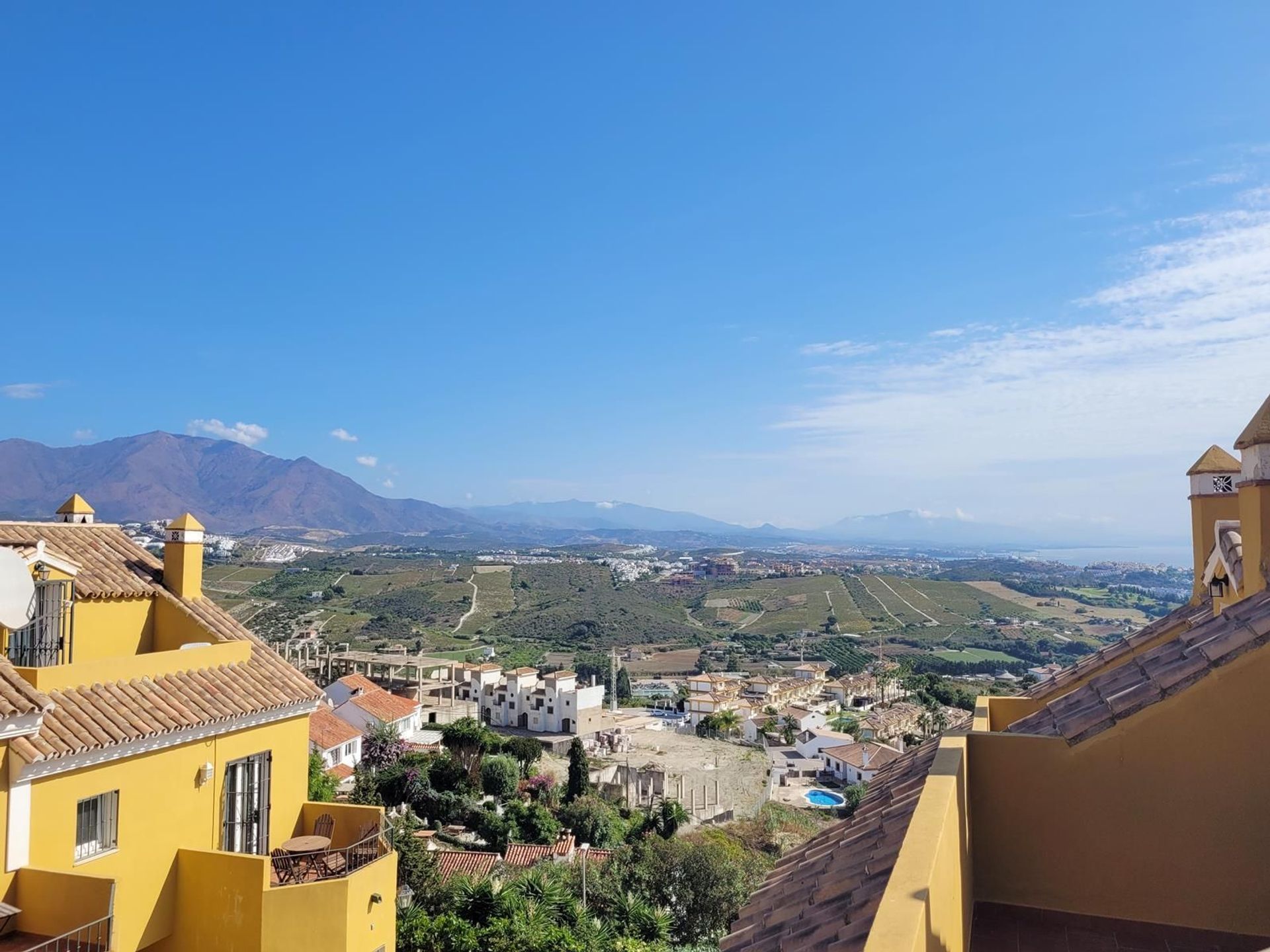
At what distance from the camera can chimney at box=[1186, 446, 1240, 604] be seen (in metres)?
7.84

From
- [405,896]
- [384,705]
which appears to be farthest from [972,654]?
[405,896]

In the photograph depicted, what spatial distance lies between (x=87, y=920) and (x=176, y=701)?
2.08 m

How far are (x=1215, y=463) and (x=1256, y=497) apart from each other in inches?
146

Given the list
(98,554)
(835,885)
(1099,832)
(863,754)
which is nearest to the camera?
(835,885)

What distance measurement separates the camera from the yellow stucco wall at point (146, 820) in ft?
20.7

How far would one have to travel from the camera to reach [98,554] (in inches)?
370

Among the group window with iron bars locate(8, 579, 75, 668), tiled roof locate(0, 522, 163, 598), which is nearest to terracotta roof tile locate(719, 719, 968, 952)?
window with iron bars locate(8, 579, 75, 668)

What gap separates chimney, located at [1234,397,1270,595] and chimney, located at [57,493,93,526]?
1197cm

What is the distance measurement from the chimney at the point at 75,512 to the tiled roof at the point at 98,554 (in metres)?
0.53

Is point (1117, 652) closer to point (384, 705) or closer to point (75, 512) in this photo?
point (75, 512)

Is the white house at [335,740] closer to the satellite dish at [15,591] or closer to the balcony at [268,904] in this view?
the balcony at [268,904]

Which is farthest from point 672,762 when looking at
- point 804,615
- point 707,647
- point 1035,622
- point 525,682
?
point 1035,622

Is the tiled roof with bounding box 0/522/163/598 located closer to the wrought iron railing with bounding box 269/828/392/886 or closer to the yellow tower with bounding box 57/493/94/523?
the yellow tower with bounding box 57/493/94/523

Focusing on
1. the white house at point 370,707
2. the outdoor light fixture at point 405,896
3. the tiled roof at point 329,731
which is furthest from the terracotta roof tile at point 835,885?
the white house at point 370,707
